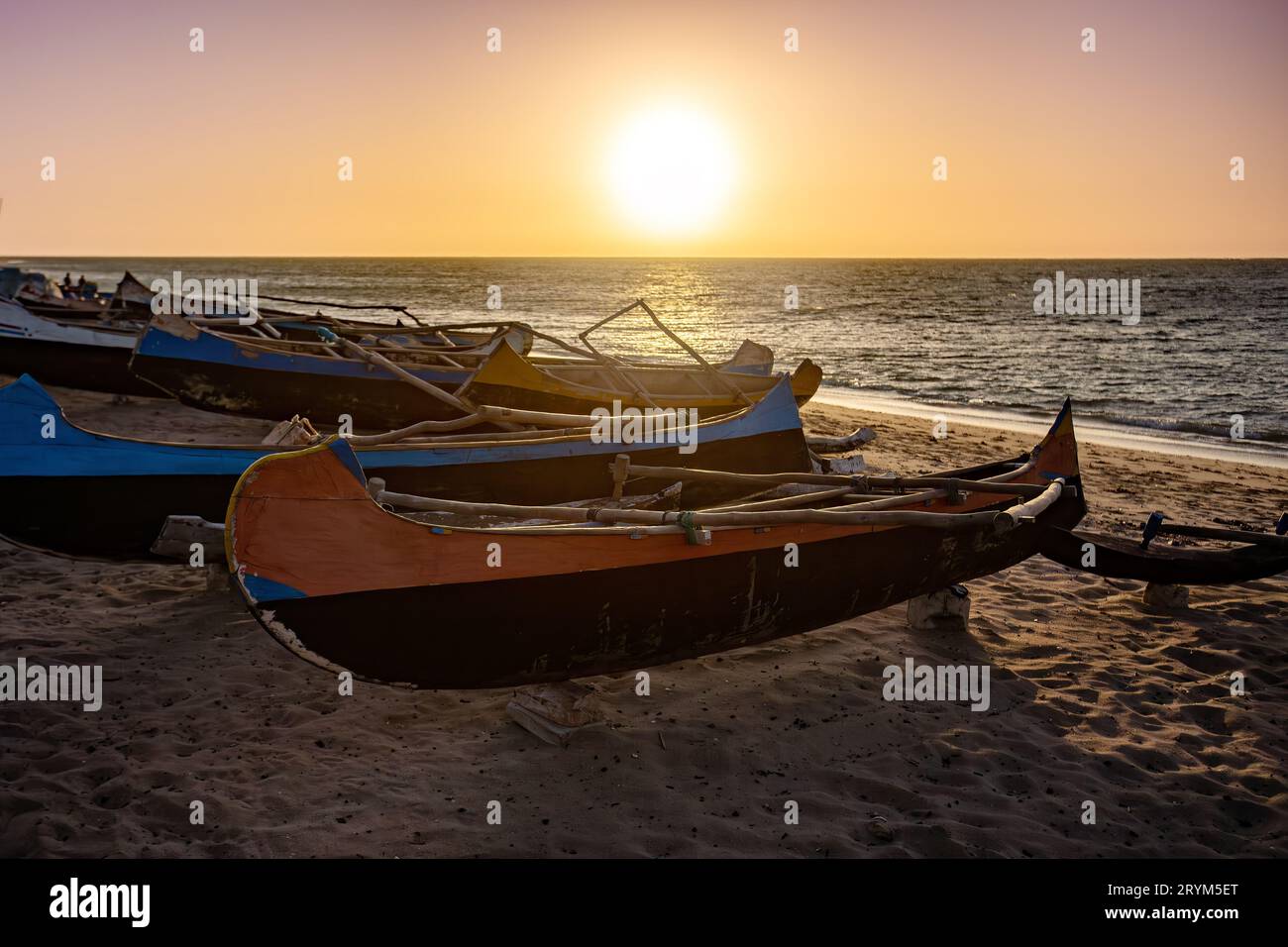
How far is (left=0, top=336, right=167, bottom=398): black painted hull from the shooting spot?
11.9 metres

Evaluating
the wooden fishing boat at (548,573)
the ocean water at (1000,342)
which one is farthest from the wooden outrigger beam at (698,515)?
the ocean water at (1000,342)

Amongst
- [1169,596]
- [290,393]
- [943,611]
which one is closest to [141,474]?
[290,393]

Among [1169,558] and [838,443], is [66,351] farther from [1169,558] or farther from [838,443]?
[1169,558]

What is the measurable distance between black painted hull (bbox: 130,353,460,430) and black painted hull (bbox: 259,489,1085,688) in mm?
5488

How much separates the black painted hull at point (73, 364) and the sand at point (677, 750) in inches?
269

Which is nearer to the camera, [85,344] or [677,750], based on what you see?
[677,750]

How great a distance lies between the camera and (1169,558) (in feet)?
19.2

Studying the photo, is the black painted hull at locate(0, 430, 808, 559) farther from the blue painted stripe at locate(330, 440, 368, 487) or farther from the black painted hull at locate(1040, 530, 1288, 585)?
the black painted hull at locate(1040, 530, 1288, 585)

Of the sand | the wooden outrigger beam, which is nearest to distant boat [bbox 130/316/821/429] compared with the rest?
the sand

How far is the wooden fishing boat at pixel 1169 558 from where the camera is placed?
18.4 ft

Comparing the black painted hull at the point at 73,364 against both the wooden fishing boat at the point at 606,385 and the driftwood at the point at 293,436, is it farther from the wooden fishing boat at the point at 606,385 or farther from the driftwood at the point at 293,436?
the driftwood at the point at 293,436

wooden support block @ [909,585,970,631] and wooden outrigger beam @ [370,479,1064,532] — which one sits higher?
wooden outrigger beam @ [370,479,1064,532]

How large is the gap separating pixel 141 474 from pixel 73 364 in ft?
28.2

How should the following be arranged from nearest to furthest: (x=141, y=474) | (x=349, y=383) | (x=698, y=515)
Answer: (x=698, y=515) → (x=141, y=474) → (x=349, y=383)
